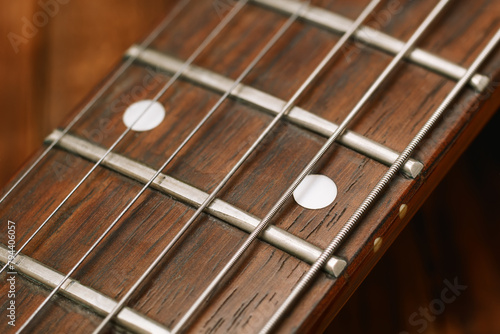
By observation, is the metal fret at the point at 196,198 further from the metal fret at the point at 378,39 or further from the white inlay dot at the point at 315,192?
the metal fret at the point at 378,39

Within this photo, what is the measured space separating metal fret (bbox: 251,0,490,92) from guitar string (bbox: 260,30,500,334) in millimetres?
15

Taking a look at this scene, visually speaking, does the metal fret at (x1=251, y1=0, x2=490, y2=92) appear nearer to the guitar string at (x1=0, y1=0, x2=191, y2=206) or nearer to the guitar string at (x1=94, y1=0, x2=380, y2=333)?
the guitar string at (x1=94, y1=0, x2=380, y2=333)

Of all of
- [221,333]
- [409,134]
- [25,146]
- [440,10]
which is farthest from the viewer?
[25,146]

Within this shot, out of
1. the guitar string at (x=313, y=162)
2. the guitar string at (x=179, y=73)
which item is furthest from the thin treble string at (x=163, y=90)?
the guitar string at (x=313, y=162)

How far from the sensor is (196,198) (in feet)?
2.08

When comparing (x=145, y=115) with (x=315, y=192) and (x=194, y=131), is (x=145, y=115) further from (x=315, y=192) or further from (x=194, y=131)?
(x=315, y=192)

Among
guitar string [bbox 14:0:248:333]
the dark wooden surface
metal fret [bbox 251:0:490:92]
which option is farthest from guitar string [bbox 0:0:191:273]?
the dark wooden surface

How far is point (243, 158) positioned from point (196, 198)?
7 centimetres

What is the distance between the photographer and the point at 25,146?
0.89m

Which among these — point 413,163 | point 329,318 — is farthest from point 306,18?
point 329,318

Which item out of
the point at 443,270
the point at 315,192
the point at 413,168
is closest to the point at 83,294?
the point at 315,192

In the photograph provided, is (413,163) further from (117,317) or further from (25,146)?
(25,146)

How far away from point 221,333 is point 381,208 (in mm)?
201

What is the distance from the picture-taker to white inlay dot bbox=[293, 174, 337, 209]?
62cm
